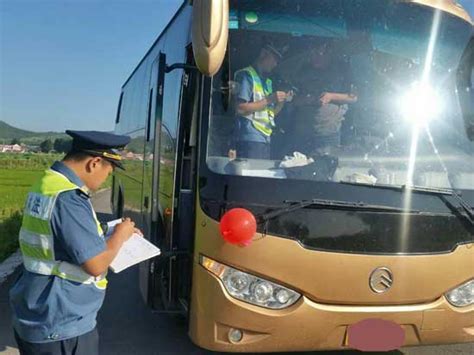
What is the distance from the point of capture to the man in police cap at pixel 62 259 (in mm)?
2484

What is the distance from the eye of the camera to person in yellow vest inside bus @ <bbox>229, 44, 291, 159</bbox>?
3.73m

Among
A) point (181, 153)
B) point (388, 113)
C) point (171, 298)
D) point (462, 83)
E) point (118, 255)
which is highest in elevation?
point (462, 83)

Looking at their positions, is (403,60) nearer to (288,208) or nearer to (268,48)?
(268,48)

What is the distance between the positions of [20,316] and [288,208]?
5.39 feet

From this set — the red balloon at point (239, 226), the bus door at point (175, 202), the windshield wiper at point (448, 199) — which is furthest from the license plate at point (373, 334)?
the bus door at point (175, 202)

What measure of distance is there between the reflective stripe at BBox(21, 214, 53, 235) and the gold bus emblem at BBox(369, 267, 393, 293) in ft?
6.74

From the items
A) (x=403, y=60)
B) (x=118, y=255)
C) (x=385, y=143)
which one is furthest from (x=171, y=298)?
(x=403, y=60)

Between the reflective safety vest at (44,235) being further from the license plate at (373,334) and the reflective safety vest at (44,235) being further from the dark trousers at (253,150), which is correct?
the license plate at (373,334)

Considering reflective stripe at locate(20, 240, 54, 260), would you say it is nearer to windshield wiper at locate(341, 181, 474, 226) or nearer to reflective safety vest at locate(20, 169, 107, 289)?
reflective safety vest at locate(20, 169, 107, 289)

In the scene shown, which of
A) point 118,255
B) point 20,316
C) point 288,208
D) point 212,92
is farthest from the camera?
point 212,92

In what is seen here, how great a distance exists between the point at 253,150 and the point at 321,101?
611 millimetres

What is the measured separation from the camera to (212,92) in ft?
12.3

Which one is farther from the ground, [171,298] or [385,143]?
[385,143]

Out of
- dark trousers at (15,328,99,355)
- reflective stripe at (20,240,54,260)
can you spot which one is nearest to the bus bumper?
dark trousers at (15,328,99,355)
